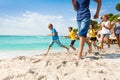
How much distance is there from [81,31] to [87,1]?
800 mm

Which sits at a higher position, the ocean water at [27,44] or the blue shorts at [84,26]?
the blue shorts at [84,26]

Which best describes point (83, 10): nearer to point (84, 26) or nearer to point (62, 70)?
point (84, 26)

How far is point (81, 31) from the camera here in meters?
7.13

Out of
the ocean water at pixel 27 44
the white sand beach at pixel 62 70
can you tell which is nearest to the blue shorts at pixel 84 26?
the white sand beach at pixel 62 70

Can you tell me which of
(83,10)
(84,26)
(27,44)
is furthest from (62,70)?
(27,44)

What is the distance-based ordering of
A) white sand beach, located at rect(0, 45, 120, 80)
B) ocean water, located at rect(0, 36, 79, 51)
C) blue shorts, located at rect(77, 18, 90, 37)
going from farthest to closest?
ocean water, located at rect(0, 36, 79, 51) < blue shorts, located at rect(77, 18, 90, 37) < white sand beach, located at rect(0, 45, 120, 80)

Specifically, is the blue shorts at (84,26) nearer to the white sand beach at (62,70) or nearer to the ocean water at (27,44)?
the white sand beach at (62,70)

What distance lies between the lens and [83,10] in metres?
7.12

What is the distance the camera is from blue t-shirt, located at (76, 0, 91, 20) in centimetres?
707

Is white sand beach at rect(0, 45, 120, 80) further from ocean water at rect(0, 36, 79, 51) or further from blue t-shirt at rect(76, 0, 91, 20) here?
ocean water at rect(0, 36, 79, 51)

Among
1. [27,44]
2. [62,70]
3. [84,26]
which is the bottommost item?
[27,44]

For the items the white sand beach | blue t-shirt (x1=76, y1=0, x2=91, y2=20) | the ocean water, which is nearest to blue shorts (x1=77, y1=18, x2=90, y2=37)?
blue t-shirt (x1=76, y1=0, x2=91, y2=20)

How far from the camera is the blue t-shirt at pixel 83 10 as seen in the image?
707 centimetres

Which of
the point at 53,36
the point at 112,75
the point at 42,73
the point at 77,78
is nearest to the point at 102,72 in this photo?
the point at 112,75
